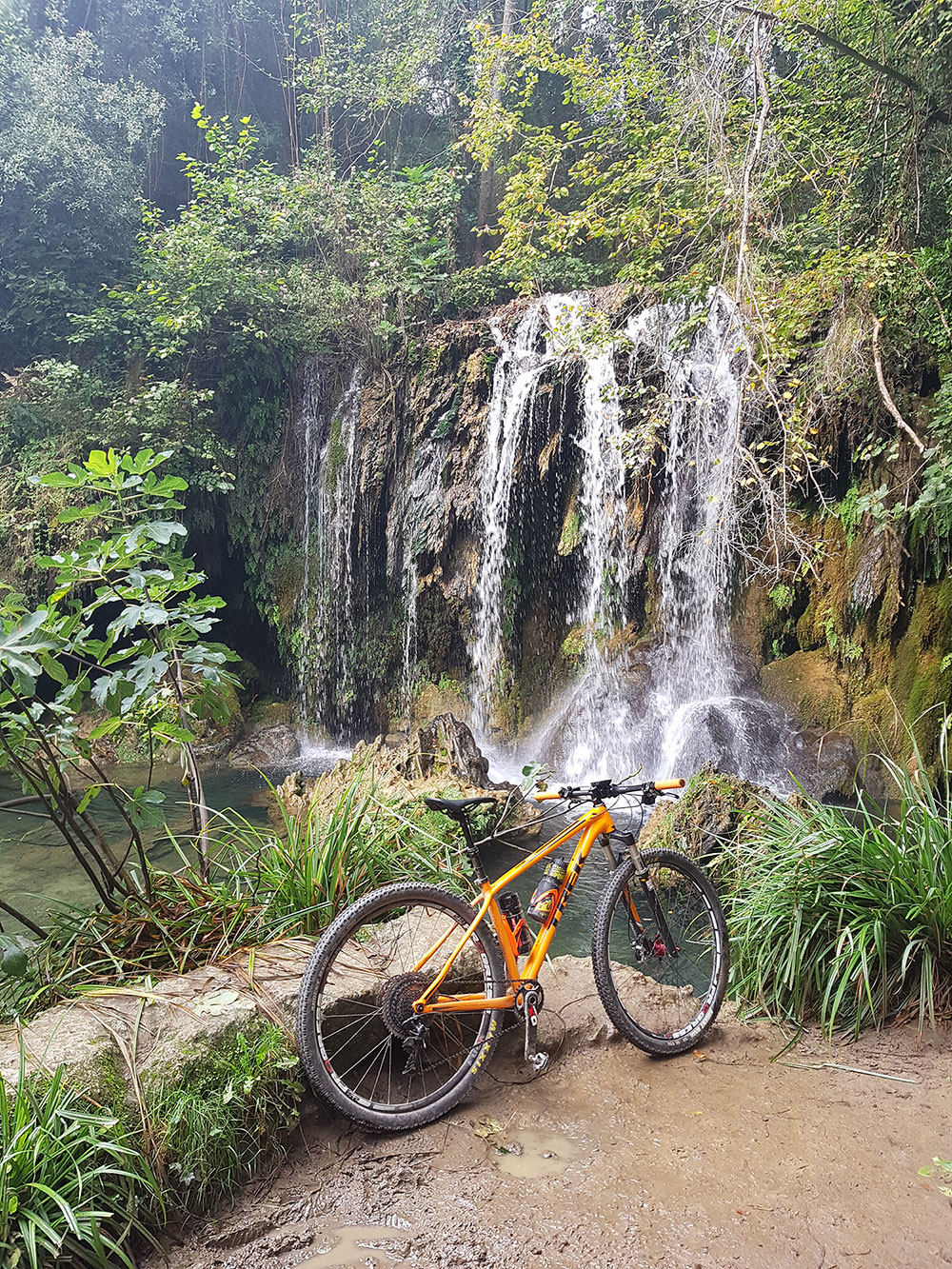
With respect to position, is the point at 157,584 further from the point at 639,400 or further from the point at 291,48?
the point at 291,48

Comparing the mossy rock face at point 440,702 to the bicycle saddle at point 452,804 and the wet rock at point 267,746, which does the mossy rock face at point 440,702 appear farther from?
the bicycle saddle at point 452,804

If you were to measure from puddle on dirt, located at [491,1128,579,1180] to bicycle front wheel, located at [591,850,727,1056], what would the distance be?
0.46m

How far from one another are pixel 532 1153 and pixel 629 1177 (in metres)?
0.28

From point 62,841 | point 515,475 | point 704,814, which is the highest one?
point 515,475

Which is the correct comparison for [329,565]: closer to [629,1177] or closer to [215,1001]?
[215,1001]

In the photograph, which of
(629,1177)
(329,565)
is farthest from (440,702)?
(629,1177)

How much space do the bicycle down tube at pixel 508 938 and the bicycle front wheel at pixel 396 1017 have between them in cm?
3

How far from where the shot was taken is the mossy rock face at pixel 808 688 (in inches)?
325

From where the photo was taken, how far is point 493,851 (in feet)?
22.0

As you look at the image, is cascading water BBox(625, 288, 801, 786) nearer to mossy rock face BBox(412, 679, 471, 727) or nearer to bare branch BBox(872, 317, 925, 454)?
bare branch BBox(872, 317, 925, 454)

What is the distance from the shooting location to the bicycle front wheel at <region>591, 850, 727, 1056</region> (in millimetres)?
2686

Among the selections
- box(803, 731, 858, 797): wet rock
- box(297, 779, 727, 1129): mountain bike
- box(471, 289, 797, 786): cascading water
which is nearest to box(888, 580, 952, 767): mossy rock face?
box(803, 731, 858, 797): wet rock

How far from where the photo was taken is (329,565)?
39.1ft

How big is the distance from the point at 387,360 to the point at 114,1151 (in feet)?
37.9
